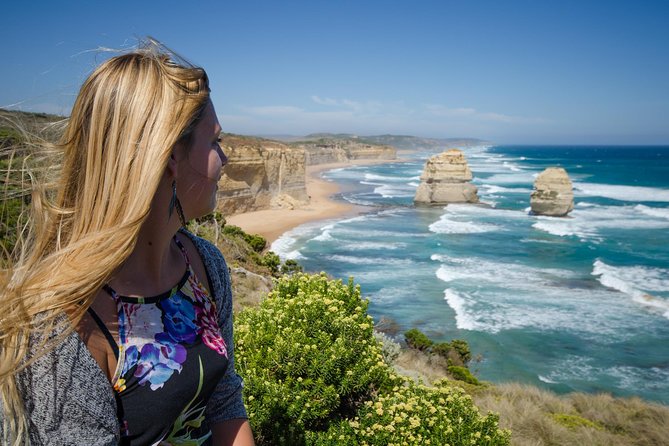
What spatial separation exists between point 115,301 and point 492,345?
15252mm

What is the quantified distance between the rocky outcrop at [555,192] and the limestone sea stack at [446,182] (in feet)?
26.5

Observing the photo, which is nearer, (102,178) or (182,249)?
(102,178)

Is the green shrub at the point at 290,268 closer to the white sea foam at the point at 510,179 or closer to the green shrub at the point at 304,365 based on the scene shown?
the green shrub at the point at 304,365

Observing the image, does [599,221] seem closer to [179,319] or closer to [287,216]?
[287,216]

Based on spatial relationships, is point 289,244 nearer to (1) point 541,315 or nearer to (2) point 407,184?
(1) point 541,315

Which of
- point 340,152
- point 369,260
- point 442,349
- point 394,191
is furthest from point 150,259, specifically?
point 340,152

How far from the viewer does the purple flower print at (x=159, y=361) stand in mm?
1350

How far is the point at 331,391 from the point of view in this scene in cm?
387

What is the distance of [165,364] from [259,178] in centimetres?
3799

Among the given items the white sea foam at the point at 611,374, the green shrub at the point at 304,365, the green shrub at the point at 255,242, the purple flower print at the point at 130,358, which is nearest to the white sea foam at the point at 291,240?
the green shrub at the point at 255,242

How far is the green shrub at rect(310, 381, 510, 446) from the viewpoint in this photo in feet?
12.0

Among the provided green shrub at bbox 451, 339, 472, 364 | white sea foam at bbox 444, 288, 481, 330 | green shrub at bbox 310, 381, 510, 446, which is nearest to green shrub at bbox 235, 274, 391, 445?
green shrub at bbox 310, 381, 510, 446

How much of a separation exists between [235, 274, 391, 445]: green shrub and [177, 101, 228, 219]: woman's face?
2.58 metres

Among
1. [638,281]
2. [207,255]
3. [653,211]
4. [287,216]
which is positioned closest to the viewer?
[207,255]
